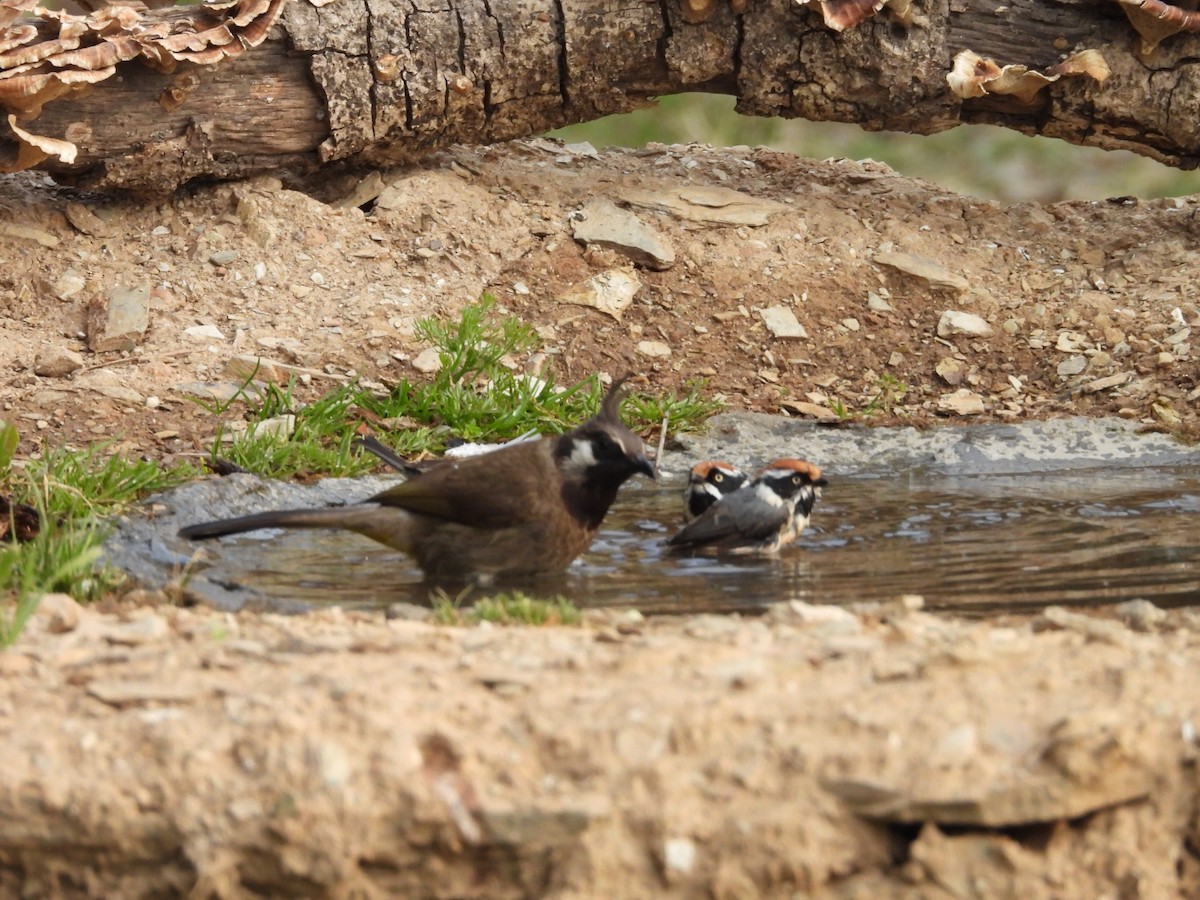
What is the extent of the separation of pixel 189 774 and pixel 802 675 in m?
1.34

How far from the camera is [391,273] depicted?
27.9 ft

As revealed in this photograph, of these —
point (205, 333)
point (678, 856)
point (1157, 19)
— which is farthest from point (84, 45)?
point (678, 856)

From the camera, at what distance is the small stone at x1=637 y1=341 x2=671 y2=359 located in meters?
8.30

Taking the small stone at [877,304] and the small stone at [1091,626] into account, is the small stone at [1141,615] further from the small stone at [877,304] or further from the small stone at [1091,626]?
the small stone at [877,304]

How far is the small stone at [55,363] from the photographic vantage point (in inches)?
300

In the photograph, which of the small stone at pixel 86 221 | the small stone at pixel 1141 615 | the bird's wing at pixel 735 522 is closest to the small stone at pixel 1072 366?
the bird's wing at pixel 735 522

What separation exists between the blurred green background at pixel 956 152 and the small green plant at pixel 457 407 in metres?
5.30

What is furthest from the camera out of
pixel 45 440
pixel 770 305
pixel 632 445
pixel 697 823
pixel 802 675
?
pixel 770 305

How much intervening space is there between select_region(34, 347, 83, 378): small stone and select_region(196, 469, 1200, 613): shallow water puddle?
1.84m

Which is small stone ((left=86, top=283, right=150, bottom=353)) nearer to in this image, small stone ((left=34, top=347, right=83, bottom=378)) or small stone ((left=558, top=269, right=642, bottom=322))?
small stone ((left=34, top=347, right=83, bottom=378))

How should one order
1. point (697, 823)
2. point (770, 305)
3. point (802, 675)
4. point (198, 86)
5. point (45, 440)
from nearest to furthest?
point (697, 823), point (802, 675), point (45, 440), point (198, 86), point (770, 305)

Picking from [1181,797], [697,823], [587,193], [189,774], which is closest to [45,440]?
[587,193]

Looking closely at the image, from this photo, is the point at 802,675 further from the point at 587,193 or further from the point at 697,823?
the point at 587,193

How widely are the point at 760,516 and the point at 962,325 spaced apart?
274cm
